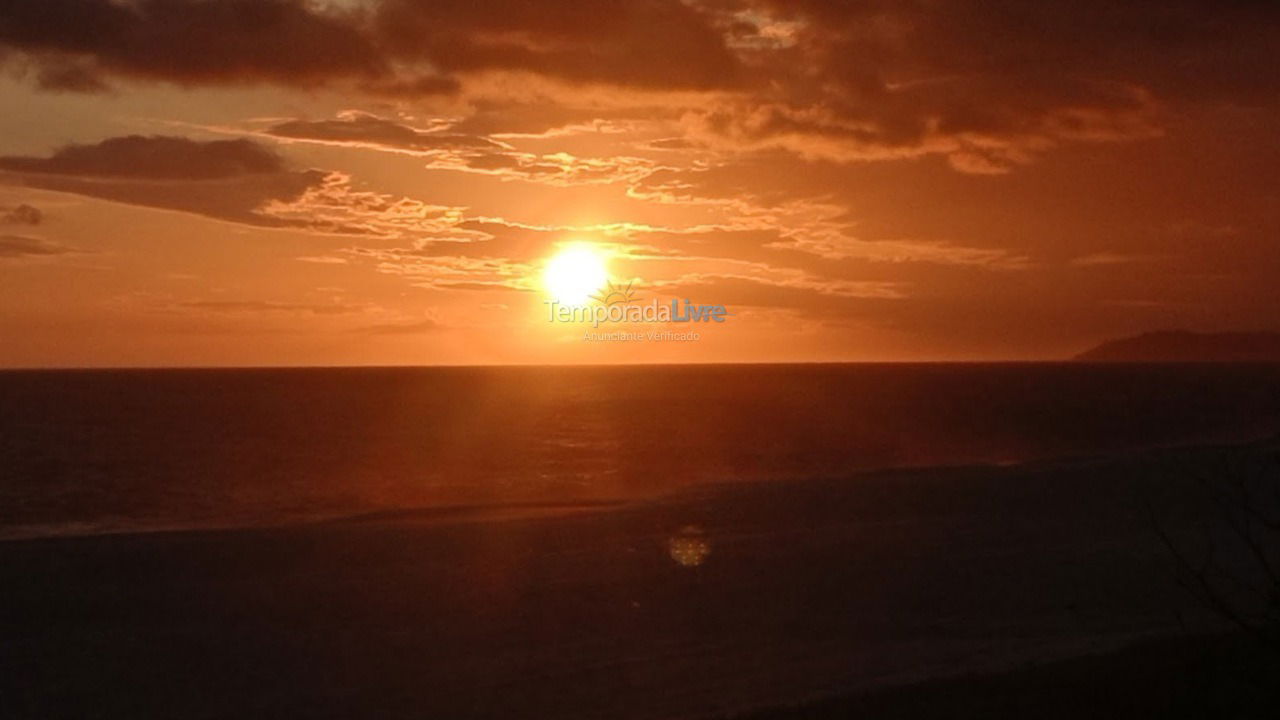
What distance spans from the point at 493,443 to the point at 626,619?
62.4 m

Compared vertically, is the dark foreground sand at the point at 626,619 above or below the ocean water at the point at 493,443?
above

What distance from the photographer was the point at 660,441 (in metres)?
84.4

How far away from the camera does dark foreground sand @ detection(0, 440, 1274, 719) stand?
15.9 m

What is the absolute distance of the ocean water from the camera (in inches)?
1998

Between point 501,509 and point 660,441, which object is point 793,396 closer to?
point 660,441

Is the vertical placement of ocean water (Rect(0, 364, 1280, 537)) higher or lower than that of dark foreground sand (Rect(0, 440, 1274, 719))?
lower

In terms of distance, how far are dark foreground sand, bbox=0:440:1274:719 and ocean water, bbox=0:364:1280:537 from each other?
14943 millimetres

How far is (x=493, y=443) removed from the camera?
271ft

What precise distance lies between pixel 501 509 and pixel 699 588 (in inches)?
808

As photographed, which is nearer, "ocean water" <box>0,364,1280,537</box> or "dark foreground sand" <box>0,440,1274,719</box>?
"dark foreground sand" <box>0,440,1274,719</box>

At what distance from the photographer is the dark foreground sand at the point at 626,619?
625 inches

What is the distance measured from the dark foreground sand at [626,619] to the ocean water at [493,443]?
14.9 m

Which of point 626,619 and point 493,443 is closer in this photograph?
point 626,619

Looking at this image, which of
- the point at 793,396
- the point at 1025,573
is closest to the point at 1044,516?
the point at 1025,573
